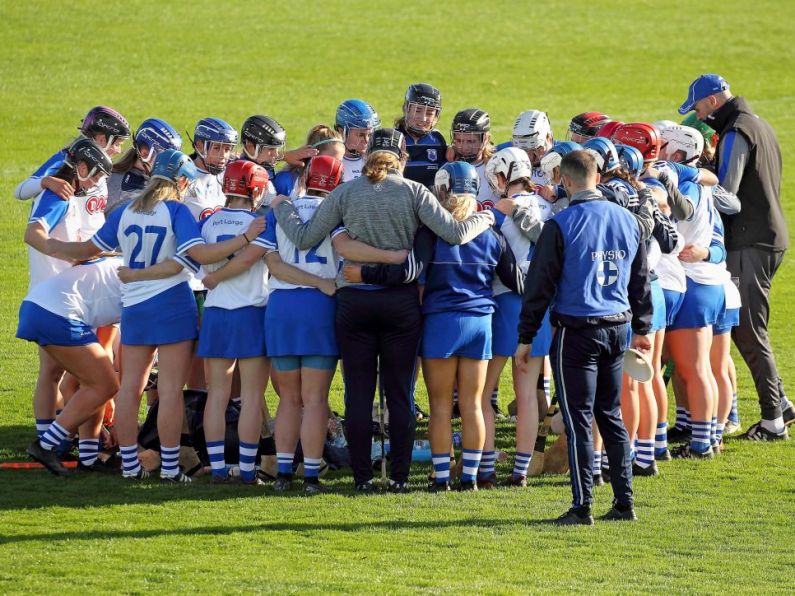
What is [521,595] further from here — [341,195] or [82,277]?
[82,277]

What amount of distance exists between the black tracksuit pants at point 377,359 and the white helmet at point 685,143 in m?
2.63

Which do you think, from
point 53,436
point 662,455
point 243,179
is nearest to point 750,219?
point 662,455

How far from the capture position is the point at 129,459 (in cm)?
906

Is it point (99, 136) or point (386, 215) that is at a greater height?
point (99, 136)

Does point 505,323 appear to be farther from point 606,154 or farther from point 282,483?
point 282,483

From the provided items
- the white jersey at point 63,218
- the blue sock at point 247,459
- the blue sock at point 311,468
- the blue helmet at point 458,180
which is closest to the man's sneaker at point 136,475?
the blue sock at point 247,459

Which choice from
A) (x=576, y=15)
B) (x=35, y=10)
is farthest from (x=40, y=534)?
(x=576, y=15)

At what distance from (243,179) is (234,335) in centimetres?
100

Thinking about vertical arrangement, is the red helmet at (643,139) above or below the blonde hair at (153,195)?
above

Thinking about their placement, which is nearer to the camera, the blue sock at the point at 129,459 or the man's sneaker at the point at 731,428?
the blue sock at the point at 129,459

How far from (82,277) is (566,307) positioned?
3336 millimetres

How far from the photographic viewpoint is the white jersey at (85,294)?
9.05 metres

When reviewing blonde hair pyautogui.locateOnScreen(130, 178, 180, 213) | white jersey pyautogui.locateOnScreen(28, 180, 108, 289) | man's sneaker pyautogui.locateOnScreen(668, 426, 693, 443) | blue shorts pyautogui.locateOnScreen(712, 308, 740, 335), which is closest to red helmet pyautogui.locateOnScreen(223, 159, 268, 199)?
blonde hair pyautogui.locateOnScreen(130, 178, 180, 213)

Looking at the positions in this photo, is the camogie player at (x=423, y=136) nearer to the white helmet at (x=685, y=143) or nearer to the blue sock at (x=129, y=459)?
the white helmet at (x=685, y=143)
